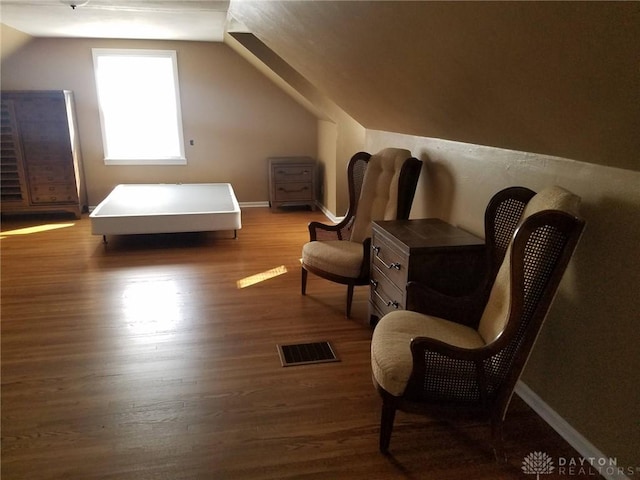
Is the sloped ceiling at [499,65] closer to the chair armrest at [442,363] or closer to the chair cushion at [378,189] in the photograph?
the chair cushion at [378,189]

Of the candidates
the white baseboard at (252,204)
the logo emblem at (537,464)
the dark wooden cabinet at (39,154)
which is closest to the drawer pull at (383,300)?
the logo emblem at (537,464)

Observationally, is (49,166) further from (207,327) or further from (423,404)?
(423,404)

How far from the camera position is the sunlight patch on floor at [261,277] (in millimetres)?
3737

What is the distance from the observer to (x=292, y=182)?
6195 millimetres

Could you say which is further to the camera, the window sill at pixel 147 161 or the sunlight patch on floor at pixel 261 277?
the window sill at pixel 147 161

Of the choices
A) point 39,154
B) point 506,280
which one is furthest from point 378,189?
point 39,154

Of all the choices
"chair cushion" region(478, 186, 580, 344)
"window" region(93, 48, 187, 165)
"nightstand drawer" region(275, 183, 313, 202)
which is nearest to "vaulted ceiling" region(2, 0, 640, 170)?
"chair cushion" region(478, 186, 580, 344)

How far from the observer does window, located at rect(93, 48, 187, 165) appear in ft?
19.7

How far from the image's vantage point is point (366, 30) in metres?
2.21

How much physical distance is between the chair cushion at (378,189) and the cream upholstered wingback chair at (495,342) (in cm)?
120

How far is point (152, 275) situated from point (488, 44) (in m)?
3.26

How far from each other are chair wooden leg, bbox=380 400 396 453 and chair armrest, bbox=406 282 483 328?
1.82ft

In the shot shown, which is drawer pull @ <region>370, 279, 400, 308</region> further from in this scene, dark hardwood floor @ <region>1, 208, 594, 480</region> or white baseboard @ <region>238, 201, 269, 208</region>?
white baseboard @ <region>238, 201, 269, 208</region>

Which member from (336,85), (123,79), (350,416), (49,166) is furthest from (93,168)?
(350,416)
